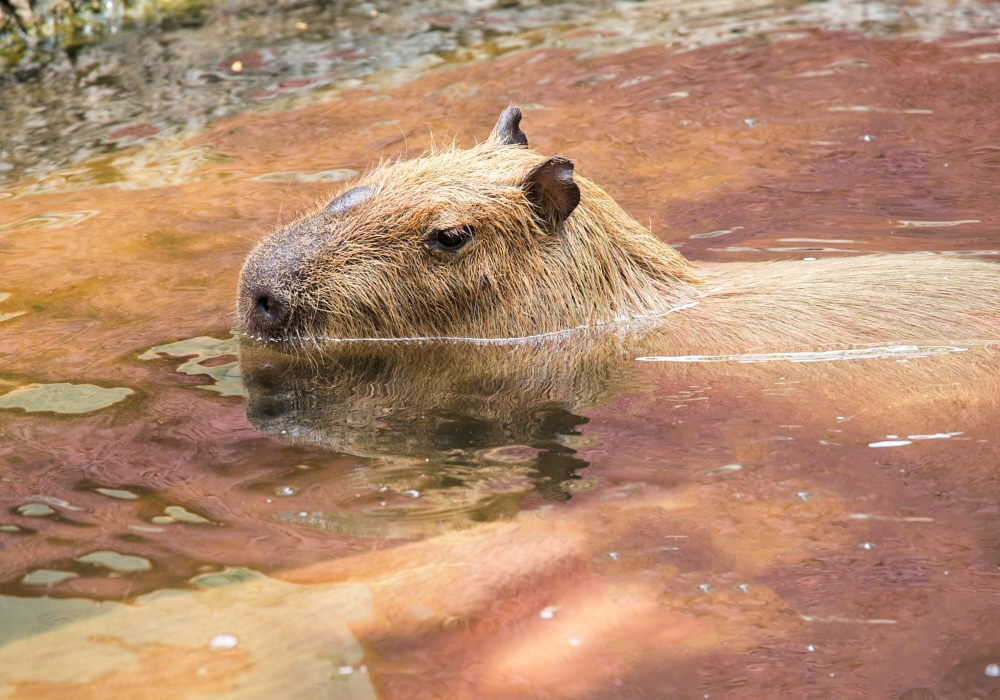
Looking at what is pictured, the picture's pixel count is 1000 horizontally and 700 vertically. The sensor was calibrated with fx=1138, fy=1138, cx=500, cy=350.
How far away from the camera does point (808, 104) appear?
8156 mm

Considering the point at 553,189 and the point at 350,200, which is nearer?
the point at 553,189

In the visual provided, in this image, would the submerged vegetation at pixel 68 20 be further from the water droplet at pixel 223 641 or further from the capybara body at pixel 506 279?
the water droplet at pixel 223 641

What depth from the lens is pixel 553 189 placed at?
502 centimetres

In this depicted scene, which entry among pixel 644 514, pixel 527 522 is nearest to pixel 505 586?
pixel 527 522

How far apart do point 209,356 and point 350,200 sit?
0.97 m

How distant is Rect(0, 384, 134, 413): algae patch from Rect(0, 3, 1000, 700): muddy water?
16 millimetres

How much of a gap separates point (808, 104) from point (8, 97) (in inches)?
248

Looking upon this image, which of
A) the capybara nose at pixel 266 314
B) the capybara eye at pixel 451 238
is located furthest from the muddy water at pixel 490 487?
the capybara eye at pixel 451 238

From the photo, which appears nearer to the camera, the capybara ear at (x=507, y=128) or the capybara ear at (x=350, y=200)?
the capybara ear at (x=350, y=200)

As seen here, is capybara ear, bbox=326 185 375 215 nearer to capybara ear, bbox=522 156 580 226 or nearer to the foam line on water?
capybara ear, bbox=522 156 580 226

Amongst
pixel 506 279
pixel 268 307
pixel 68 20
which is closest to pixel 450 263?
pixel 506 279

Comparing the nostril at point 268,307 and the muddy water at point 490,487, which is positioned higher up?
the nostril at point 268,307

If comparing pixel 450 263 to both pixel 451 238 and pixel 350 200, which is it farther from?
pixel 350 200

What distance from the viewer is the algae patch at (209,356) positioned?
470 centimetres
